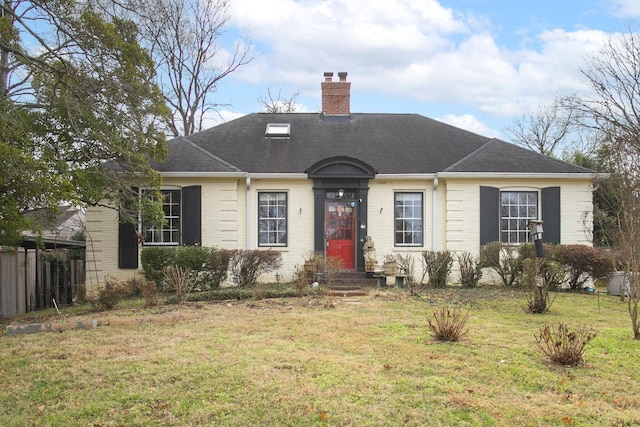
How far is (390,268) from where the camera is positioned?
14.8 m

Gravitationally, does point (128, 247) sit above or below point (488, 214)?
below

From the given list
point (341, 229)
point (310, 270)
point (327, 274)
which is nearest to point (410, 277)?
point (327, 274)

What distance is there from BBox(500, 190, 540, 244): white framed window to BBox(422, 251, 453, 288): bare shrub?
2581 millimetres

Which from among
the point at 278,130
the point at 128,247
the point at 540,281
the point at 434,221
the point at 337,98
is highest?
the point at 337,98

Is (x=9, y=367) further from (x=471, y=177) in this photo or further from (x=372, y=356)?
(x=471, y=177)

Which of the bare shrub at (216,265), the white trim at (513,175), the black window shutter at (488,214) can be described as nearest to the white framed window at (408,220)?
the white trim at (513,175)

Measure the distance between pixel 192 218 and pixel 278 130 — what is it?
4.32 metres

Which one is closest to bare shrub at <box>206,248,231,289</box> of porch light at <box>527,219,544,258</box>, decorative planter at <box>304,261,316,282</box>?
decorative planter at <box>304,261,316,282</box>

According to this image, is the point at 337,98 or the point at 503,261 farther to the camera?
the point at 337,98

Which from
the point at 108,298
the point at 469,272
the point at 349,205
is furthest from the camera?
the point at 349,205

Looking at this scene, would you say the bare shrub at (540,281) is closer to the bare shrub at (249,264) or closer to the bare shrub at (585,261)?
the bare shrub at (585,261)

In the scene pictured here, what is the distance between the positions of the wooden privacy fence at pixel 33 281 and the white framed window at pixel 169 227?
2229mm

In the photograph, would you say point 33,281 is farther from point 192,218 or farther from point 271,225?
→ point 271,225

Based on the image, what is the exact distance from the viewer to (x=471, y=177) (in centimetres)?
1524
